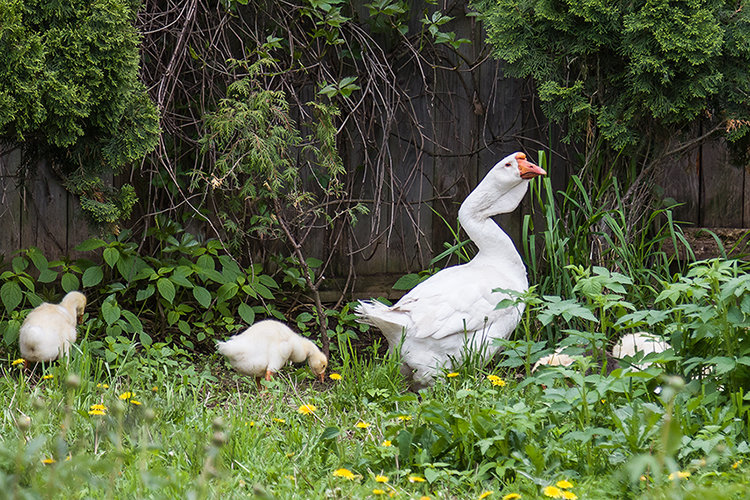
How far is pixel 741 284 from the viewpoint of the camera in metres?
2.60

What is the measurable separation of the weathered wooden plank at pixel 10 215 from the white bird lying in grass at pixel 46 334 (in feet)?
3.52

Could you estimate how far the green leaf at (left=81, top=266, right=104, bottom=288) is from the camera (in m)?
Result: 4.43

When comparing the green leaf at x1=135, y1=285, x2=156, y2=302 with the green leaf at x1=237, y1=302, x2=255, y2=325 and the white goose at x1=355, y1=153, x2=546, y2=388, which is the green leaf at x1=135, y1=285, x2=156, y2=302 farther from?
the white goose at x1=355, y1=153, x2=546, y2=388

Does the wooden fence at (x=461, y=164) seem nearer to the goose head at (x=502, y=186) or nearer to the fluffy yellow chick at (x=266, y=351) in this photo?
the goose head at (x=502, y=186)

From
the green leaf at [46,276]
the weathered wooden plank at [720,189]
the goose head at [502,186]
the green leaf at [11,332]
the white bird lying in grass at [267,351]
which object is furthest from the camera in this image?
the weathered wooden plank at [720,189]

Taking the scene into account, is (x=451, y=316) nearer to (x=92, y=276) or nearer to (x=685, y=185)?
(x=92, y=276)

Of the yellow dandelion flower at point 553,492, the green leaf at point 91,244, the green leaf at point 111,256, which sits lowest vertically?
the yellow dandelion flower at point 553,492

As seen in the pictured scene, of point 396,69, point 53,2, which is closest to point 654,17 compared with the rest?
point 396,69

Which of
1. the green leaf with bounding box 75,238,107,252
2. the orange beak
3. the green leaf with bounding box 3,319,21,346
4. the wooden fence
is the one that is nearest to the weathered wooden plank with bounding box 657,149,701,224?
the wooden fence

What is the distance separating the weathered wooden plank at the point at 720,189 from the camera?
5.38 m

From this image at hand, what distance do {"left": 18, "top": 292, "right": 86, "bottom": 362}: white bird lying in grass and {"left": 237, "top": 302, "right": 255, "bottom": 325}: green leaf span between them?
3.27ft

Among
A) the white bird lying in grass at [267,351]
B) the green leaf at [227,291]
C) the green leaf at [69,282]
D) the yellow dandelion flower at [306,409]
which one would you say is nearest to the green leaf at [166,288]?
the green leaf at [227,291]

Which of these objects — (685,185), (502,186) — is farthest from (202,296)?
(685,185)

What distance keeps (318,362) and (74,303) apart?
4.35 ft
